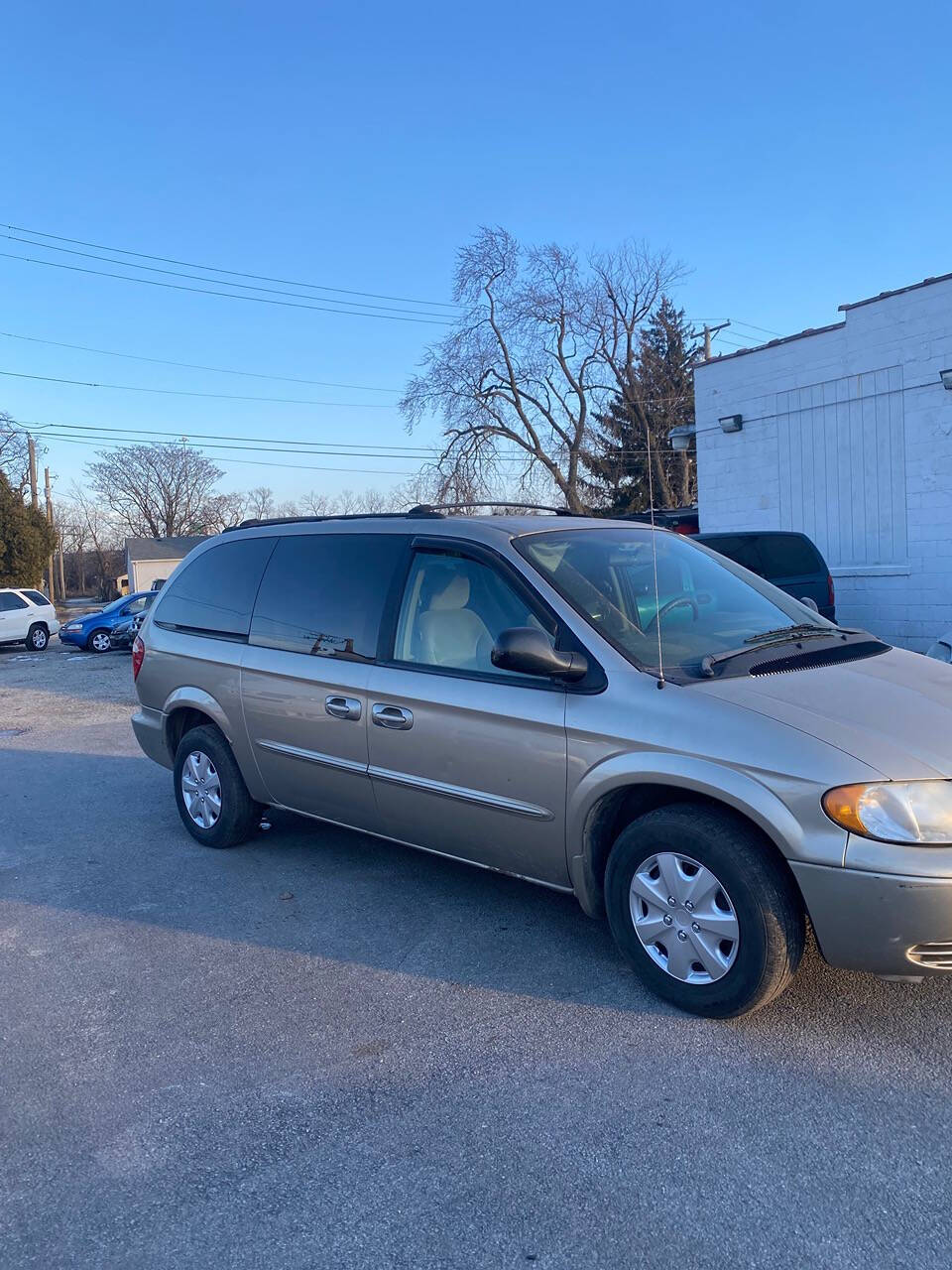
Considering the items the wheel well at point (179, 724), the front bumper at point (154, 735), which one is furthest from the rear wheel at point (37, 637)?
the wheel well at point (179, 724)

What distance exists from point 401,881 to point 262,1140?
7.38 feet

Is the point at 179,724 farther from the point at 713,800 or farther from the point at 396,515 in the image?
the point at 713,800

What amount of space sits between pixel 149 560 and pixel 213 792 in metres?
60.1

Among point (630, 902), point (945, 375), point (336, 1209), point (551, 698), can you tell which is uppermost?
point (945, 375)

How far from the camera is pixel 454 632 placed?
4.46m

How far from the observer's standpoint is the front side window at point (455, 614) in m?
4.27

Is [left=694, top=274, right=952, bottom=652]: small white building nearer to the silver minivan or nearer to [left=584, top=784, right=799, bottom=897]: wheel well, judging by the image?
the silver minivan

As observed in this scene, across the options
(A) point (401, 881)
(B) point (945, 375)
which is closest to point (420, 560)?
(A) point (401, 881)

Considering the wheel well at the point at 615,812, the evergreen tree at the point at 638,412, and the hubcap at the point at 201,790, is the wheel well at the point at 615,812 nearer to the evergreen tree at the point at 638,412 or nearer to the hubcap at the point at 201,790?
the hubcap at the point at 201,790

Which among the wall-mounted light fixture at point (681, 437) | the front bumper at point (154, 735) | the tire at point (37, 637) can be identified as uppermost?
the wall-mounted light fixture at point (681, 437)

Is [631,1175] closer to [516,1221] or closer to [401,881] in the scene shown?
[516,1221]

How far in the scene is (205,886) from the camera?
5301mm

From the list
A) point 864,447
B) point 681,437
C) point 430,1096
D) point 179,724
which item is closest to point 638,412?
point 681,437

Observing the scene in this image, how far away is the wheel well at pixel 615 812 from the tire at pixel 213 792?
2490 mm
